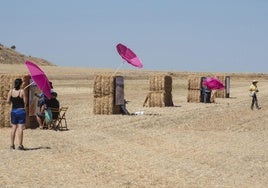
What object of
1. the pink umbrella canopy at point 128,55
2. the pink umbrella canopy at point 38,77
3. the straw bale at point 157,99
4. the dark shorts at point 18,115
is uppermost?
the pink umbrella canopy at point 128,55

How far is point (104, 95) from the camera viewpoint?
2562cm

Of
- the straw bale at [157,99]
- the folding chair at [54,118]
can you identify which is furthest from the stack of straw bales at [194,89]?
the folding chair at [54,118]

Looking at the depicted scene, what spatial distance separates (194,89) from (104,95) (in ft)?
40.6

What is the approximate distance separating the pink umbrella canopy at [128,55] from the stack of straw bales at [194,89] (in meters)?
11.9

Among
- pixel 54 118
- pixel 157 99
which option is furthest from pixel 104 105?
pixel 157 99

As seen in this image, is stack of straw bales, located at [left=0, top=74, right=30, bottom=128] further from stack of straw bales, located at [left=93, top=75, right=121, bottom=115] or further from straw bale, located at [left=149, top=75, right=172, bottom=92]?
straw bale, located at [left=149, top=75, right=172, bottom=92]

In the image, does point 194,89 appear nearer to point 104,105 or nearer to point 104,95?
point 104,95

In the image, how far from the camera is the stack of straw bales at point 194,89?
36938 mm

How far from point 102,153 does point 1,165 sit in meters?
2.83

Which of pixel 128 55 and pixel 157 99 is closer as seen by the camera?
pixel 128 55

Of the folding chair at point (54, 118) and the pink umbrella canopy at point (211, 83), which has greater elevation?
the pink umbrella canopy at point (211, 83)

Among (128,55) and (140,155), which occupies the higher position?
(128,55)

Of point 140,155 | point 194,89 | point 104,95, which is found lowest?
point 140,155

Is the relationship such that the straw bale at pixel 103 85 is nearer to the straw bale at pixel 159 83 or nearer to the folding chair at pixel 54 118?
the folding chair at pixel 54 118
